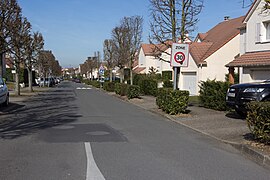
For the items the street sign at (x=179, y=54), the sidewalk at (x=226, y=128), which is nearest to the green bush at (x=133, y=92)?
the sidewalk at (x=226, y=128)

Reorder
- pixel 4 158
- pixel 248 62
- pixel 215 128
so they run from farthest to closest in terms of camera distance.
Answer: pixel 248 62 < pixel 215 128 < pixel 4 158

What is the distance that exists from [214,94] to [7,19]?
12.9 metres

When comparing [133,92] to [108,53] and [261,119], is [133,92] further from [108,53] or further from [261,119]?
[108,53]

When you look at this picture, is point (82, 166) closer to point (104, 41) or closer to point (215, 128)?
point (215, 128)

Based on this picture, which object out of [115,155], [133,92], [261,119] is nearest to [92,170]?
[115,155]

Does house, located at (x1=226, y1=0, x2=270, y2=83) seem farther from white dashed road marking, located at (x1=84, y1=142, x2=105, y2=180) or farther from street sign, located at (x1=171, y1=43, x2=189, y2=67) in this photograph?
white dashed road marking, located at (x1=84, y1=142, x2=105, y2=180)

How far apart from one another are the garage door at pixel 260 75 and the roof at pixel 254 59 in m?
0.70

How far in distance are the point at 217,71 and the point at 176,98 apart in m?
14.1

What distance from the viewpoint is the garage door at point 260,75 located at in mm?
17942

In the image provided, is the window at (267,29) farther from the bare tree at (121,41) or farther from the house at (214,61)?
the bare tree at (121,41)

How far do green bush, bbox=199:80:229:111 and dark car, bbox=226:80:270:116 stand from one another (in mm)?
2346

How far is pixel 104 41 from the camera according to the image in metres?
48.5

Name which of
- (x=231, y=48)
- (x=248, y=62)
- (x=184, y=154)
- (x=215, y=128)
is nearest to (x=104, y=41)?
(x=231, y=48)

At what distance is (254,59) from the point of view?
61.0 feet
